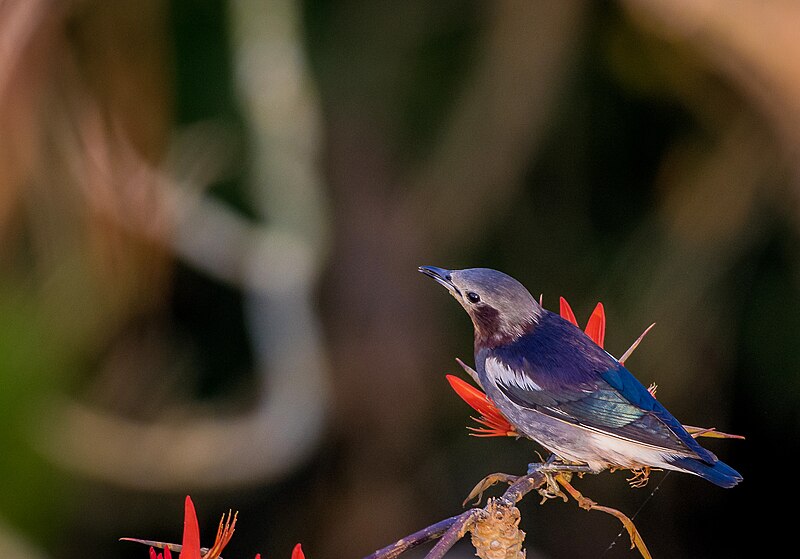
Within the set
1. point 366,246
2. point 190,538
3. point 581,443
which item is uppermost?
point 581,443

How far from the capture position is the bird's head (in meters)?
0.98

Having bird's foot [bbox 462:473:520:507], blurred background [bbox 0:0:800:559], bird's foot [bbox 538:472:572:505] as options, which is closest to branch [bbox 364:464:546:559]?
bird's foot [bbox 462:473:520:507]

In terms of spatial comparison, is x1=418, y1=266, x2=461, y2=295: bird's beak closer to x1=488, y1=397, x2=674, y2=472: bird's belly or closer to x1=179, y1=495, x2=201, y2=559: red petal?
x1=488, y1=397, x2=674, y2=472: bird's belly

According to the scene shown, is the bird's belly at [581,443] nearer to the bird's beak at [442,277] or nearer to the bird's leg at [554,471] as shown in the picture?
the bird's leg at [554,471]

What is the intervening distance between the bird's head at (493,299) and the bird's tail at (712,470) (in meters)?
0.23

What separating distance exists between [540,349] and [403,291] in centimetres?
164

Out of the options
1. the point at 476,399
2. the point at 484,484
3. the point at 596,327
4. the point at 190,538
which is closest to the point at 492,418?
the point at 476,399

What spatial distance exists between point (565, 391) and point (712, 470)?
18cm

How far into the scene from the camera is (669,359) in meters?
2.49

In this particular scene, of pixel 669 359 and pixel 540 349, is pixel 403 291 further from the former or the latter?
pixel 540 349

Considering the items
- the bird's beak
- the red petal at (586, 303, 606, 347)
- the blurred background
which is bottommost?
the blurred background

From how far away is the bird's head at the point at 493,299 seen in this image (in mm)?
982

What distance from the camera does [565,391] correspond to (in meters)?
0.99

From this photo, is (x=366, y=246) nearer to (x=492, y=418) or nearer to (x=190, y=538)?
(x=492, y=418)
